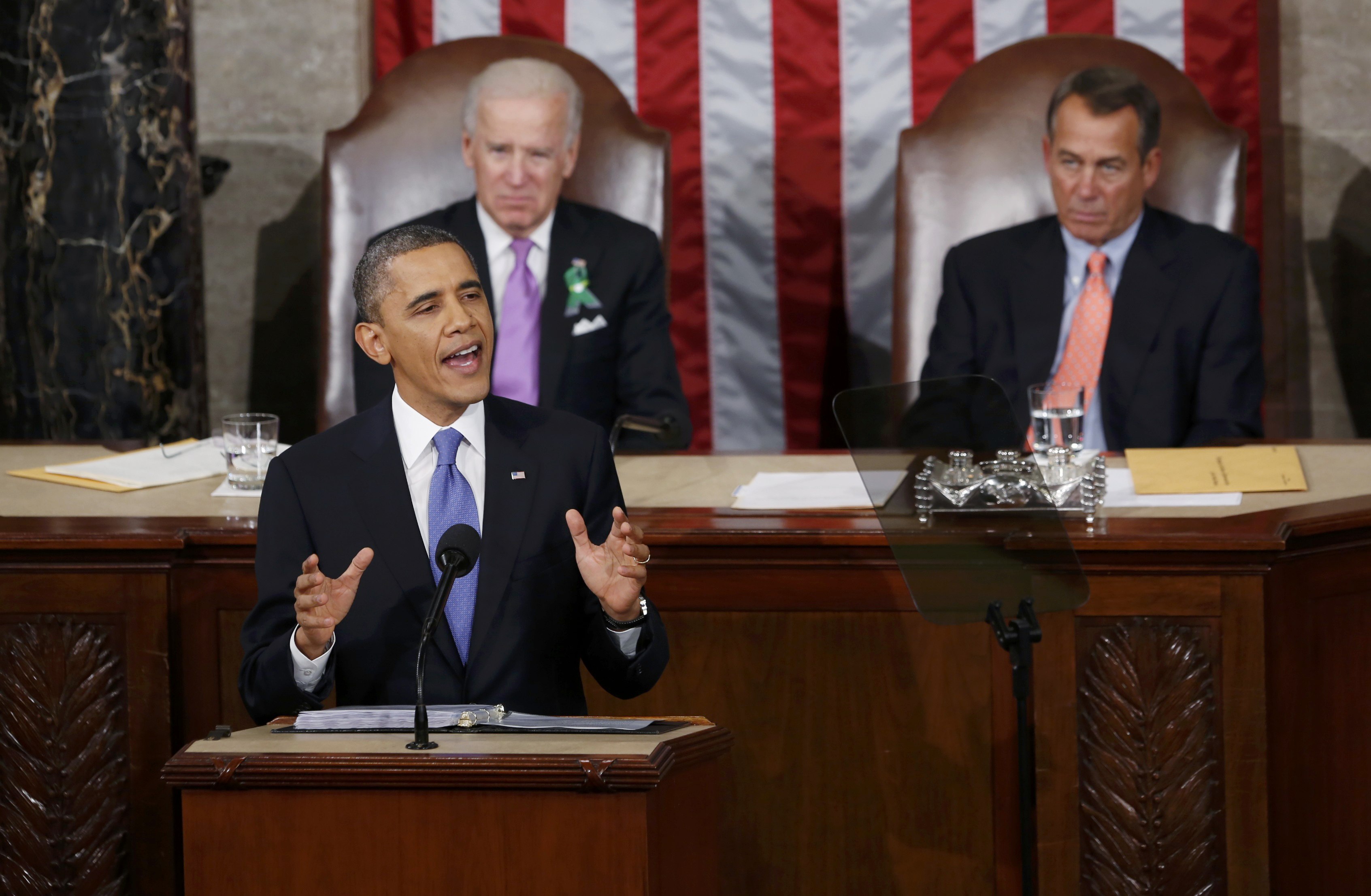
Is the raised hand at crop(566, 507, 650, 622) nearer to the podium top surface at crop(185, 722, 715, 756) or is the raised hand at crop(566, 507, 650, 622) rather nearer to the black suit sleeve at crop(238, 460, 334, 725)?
the podium top surface at crop(185, 722, 715, 756)

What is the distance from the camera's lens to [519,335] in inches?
159

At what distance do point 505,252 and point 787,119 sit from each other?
111 cm

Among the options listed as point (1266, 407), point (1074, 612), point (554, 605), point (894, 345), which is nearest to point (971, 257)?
point (894, 345)


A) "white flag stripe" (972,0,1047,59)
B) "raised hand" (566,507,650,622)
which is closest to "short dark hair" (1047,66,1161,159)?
"white flag stripe" (972,0,1047,59)

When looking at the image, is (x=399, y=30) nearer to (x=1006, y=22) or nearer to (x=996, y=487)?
(x=1006, y=22)

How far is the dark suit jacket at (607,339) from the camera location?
12.9 ft

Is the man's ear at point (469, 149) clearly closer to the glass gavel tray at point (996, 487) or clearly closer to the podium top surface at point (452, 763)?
the glass gavel tray at point (996, 487)

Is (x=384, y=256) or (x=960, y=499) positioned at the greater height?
Answer: (x=384, y=256)

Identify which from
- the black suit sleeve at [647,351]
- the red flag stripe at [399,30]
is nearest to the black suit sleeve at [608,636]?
the black suit sleeve at [647,351]

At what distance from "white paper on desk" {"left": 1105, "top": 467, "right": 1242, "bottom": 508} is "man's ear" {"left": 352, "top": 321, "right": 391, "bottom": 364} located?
47.8 inches

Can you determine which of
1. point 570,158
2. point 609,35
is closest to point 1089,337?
point 570,158

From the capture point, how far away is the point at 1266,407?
4.66 metres

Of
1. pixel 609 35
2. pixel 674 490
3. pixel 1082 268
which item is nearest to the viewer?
pixel 674 490

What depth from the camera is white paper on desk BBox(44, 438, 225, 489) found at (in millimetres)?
2928
